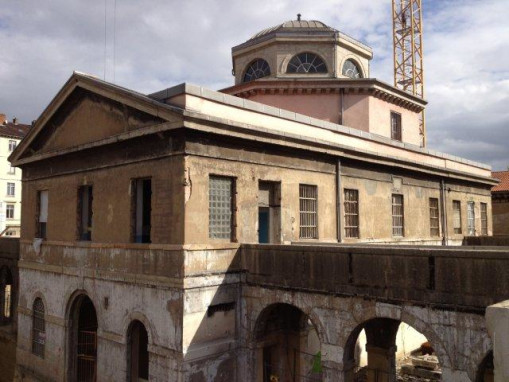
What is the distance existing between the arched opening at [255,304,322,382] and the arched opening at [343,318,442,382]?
131cm

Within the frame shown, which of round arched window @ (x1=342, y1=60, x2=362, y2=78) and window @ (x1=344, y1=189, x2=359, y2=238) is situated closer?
window @ (x1=344, y1=189, x2=359, y2=238)

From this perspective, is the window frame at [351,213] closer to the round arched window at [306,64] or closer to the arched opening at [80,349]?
the round arched window at [306,64]

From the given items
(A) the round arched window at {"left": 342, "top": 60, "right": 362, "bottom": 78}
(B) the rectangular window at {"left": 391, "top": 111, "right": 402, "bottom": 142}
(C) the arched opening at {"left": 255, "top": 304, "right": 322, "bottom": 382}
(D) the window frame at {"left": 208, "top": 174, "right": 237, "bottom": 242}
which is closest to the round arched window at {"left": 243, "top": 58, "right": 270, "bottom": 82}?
(A) the round arched window at {"left": 342, "top": 60, "right": 362, "bottom": 78}

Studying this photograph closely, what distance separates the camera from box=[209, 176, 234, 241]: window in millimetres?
11305

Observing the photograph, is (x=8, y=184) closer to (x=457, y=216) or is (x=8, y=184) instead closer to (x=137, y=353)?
(x=137, y=353)

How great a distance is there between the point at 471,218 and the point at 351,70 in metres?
8.86

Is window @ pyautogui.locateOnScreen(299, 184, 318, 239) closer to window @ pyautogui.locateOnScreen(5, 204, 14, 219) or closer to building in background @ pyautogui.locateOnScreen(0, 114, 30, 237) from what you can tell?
building in background @ pyautogui.locateOnScreen(0, 114, 30, 237)

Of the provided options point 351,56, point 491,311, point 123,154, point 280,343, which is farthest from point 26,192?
point 491,311

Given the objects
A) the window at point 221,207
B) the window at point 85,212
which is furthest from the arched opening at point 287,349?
the window at point 85,212

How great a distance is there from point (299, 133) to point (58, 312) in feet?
30.3

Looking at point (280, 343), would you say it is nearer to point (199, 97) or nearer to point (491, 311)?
point (199, 97)

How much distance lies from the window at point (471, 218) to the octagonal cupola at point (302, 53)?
825cm

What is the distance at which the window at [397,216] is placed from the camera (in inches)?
675

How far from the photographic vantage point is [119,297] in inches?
493
